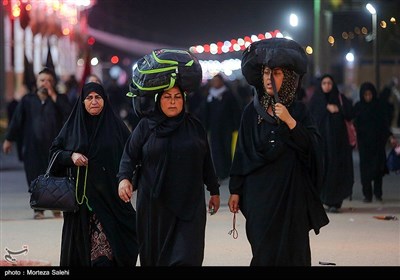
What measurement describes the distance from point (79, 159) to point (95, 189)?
31cm

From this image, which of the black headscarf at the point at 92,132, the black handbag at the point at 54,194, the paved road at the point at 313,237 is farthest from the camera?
the paved road at the point at 313,237

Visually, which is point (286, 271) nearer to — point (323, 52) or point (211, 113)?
point (211, 113)

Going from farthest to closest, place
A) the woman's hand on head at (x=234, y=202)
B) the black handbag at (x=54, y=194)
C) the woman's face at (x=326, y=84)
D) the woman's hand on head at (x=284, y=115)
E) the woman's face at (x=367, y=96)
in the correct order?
1. the woman's face at (x=367, y=96)
2. the woman's face at (x=326, y=84)
3. the black handbag at (x=54, y=194)
4. the woman's hand on head at (x=234, y=202)
5. the woman's hand on head at (x=284, y=115)

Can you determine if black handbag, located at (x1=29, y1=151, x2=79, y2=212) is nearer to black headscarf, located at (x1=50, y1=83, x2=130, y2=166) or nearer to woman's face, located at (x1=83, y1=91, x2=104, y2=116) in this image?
black headscarf, located at (x1=50, y1=83, x2=130, y2=166)

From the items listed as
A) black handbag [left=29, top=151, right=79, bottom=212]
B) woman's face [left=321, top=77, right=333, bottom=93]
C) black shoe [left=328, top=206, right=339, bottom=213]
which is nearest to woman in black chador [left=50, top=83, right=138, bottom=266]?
black handbag [left=29, top=151, right=79, bottom=212]

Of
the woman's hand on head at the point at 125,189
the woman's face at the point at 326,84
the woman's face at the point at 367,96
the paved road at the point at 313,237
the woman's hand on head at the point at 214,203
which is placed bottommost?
the paved road at the point at 313,237

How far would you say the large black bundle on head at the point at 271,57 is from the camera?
296 inches

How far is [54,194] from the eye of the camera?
8.66m

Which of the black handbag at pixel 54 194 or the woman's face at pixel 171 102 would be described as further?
the black handbag at pixel 54 194

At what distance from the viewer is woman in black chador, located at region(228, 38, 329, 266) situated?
7473mm

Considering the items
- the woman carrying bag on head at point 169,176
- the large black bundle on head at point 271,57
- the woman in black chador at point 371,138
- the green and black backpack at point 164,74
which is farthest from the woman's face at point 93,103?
the woman in black chador at point 371,138

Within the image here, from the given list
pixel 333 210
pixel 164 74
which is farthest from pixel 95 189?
pixel 333 210

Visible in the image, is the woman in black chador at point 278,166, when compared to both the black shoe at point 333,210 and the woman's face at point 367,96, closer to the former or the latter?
the black shoe at point 333,210

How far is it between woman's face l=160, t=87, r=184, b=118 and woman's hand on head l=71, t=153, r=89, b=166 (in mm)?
1323
